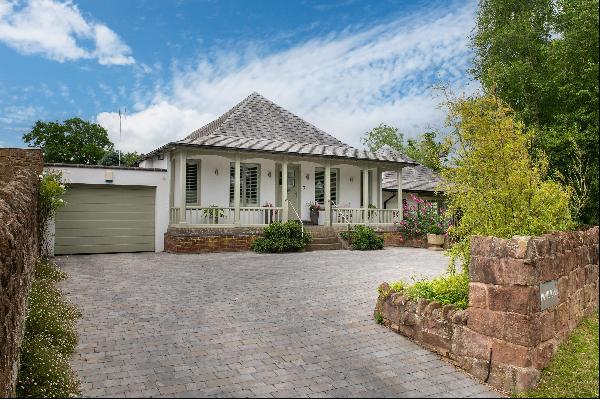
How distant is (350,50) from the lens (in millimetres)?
9906

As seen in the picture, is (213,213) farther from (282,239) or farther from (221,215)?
(282,239)

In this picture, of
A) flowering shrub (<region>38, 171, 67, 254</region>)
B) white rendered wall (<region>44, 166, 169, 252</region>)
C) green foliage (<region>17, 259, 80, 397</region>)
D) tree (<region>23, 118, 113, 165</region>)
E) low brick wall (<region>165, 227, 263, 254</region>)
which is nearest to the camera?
green foliage (<region>17, 259, 80, 397</region>)

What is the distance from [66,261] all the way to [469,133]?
1124 centimetres

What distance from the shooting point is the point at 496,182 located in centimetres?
528

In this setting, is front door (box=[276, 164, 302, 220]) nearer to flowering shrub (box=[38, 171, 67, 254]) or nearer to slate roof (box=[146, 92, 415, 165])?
slate roof (box=[146, 92, 415, 165])

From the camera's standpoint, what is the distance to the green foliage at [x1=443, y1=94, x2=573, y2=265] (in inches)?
201

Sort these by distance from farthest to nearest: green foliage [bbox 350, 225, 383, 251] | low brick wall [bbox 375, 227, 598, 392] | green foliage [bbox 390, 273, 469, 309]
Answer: green foliage [bbox 350, 225, 383, 251] → green foliage [bbox 390, 273, 469, 309] → low brick wall [bbox 375, 227, 598, 392]

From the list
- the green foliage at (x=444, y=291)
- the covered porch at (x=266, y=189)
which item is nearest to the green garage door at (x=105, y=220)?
the covered porch at (x=266, y=189)

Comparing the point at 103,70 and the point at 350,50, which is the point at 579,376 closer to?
the point at 350,50

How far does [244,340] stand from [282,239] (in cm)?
913

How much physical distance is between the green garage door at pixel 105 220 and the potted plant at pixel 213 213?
1.97 metres

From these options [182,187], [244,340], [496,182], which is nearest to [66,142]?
[182,187]

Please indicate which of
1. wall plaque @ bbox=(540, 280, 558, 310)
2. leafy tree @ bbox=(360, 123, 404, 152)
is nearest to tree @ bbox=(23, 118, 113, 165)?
leafy tree @ bbox=(360, 123, 404, 152)

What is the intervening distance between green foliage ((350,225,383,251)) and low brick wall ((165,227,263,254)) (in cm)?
377
